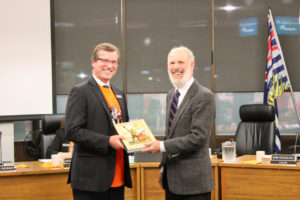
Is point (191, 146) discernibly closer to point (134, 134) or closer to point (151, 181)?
point (134, 134)

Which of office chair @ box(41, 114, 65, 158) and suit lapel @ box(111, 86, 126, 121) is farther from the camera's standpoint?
office chair @ box(41, 114, 65, 158)

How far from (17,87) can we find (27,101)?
0.24 meters

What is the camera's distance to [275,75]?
4891 mm

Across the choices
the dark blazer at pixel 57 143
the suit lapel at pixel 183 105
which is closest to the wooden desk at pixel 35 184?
the dark blazer at pixel 57 143

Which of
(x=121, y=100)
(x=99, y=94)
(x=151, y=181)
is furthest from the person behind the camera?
(x=151, y=181)

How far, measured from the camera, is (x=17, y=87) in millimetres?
4965

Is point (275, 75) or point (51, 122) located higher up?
point (275, 75)

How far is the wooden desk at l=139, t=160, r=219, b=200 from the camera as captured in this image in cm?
312

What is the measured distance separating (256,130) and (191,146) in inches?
96.8

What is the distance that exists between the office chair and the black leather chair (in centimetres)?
217

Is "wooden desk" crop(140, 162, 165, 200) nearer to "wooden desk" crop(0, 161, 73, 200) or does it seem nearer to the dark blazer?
"wooden desk" crop(0, 161, 73, 200)

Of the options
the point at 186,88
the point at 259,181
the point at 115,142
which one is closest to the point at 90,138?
the point at 115,142

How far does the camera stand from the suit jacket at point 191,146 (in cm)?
196

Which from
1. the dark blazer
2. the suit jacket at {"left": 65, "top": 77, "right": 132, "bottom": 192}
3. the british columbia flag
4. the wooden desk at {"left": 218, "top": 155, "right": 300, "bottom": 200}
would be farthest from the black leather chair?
the suit jacket at {"left": 65, "top": 77, "right": 132, "bottom": 192}
